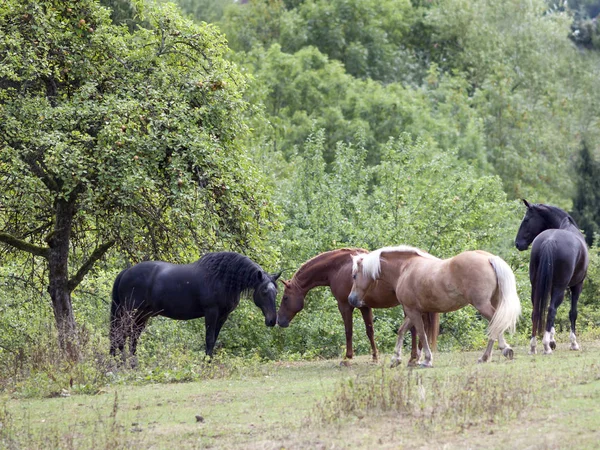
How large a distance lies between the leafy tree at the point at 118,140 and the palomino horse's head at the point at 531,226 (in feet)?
14.7

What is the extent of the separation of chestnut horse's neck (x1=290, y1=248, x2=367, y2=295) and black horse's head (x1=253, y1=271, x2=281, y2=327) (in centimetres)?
63

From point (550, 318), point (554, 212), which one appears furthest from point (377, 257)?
point (554, 212)

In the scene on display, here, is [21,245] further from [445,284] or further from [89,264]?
[445,284]

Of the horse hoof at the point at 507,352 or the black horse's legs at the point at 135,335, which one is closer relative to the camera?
the horse hoof at the point at 507,352

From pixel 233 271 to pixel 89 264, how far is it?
4.06 m

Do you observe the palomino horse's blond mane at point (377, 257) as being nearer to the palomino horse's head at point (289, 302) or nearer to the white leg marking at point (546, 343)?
the white leg marking at point (546, 343)

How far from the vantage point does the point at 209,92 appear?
16.6 metres

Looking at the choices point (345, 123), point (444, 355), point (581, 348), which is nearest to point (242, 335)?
point (444, 355)

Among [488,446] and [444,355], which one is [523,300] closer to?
[444,355]

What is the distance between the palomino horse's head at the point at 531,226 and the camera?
15433 millimetres

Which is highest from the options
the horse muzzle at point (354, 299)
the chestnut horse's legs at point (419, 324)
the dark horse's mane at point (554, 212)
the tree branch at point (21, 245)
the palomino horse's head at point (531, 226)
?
the dark horse's mane at point (554, 212)

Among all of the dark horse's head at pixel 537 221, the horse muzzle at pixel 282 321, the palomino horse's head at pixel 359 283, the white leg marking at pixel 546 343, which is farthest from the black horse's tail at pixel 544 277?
the horse muzzle at pixel 282 321

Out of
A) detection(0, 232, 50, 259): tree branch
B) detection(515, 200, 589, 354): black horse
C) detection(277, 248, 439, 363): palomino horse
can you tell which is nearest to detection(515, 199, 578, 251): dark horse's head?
detection(515, 200, 589, 354): black horse

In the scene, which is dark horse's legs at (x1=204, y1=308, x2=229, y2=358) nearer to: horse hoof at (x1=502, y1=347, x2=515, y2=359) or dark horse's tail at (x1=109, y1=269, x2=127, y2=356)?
dark horse's tail at (x1=109, y1=269, x2=127, y2=356)
